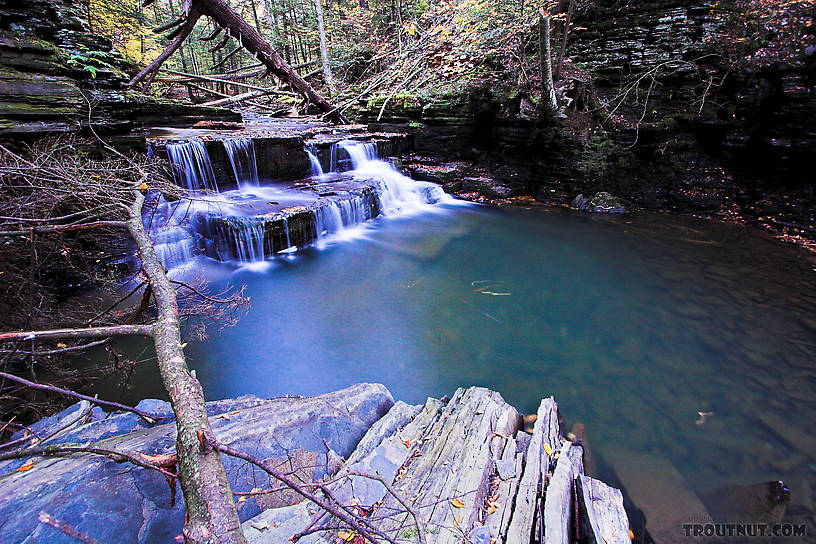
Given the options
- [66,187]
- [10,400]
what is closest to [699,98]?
[66,187]

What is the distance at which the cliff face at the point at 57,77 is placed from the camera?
16.1 feet

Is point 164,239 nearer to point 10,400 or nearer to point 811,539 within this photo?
point 10,400

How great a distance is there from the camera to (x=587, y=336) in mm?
5367

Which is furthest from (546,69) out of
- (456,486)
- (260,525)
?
(260,525)

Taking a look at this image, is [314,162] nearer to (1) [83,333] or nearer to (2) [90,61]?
(2) [90,61]

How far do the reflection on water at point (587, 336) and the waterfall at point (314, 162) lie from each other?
3525mm

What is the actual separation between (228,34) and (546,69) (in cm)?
930

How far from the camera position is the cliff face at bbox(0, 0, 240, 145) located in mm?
4918

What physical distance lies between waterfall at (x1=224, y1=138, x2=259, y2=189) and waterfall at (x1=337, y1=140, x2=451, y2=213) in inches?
111

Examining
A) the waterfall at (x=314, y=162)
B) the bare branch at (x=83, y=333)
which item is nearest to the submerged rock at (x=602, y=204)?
the waterfall at (x=314, y=162)

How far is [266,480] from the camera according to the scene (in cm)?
217

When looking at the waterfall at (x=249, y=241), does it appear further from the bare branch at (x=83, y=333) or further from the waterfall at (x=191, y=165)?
the bare branch at (x=83, y=333)

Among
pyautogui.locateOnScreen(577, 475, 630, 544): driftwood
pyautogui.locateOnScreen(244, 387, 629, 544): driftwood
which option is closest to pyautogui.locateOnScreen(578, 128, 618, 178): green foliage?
pyautogui.locateOnScreen(244, 387, 629, 544): driftwood

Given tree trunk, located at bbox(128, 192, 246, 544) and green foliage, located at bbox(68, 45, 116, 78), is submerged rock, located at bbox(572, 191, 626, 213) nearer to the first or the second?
tree trunk, located at bbox(128, 192, 246, 544)
